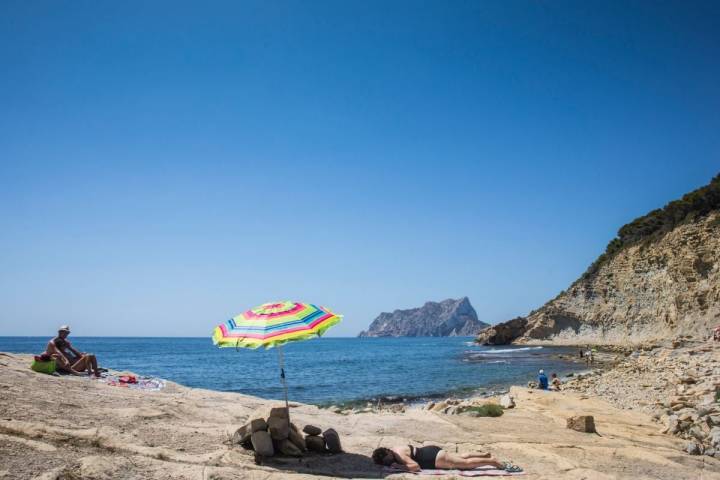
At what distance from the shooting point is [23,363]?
12664mm

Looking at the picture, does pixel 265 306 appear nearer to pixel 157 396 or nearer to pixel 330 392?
pixel 157 396

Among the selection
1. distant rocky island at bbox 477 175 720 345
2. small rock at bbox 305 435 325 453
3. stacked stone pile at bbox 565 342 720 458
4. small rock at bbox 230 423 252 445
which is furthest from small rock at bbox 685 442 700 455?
distant rocky island at bbox 477 175 720 345

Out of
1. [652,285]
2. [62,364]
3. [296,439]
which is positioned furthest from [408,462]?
[652,285]

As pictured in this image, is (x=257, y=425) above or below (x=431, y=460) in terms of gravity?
above

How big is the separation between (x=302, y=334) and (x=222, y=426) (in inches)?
135

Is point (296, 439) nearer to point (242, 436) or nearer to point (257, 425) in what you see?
point (257, 425)

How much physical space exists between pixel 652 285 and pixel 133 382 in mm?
55128

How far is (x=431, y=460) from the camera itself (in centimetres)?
776

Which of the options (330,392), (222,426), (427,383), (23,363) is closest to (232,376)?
(330,392)

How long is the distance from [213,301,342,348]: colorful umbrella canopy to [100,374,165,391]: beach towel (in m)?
5.95

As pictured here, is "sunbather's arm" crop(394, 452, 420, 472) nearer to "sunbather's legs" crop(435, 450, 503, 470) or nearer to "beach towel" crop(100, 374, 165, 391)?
"sunbather's legs" crop(435, 450, 503, 470)

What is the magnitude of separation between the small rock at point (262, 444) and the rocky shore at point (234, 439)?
49 mm

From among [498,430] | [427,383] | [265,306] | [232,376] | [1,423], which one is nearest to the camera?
[1,423]

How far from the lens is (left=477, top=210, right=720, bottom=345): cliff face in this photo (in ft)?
144
